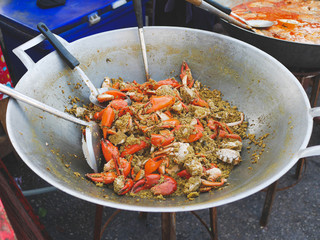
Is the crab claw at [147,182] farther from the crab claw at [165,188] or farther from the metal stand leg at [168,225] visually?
the metal stand leg at [168,225]

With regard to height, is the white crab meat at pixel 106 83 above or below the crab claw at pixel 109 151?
above

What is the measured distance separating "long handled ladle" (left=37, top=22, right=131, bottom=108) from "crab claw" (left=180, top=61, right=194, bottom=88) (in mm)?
340

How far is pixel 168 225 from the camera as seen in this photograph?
43.9 inches

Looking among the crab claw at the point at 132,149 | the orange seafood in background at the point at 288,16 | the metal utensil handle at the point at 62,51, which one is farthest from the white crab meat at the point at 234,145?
the orange seafood in background at the point at 288,16

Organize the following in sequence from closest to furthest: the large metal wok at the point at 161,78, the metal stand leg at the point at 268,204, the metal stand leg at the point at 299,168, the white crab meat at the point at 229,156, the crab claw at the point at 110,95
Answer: the large metal wok at the point at 161,78 < the white crab meat at the point at 229,156 < the crab claw at the point at 110,95 < the metal stand leg at the point at 268,204 < the metal stand leg at the point at 299,168

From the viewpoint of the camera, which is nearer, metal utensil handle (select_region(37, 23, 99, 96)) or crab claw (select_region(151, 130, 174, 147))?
crab claw (select_region(151, 130, 174, 147))

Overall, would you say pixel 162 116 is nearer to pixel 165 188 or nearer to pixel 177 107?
pixel 177 107

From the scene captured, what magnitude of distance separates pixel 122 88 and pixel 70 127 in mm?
358

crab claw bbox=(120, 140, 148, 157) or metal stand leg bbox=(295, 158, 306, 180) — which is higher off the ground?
crab claw bbox=(120, 140, 148, 157)

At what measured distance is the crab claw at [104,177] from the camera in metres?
1.04

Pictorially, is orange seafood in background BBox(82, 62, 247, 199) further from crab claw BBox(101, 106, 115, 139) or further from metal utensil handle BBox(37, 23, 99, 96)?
metal utensil handle BBox(37, 23, 99, 96)

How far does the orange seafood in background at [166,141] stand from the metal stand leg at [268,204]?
2.61 feet

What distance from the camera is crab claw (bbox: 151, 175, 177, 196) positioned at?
100cm

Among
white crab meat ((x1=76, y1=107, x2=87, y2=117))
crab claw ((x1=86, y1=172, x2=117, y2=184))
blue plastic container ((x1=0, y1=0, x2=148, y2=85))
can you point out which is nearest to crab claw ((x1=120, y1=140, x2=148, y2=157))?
crab claw ((x1=86, y1=172, x2=117, y2=184))
